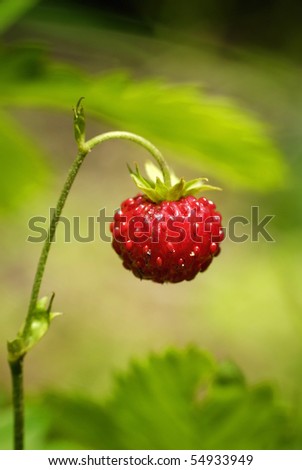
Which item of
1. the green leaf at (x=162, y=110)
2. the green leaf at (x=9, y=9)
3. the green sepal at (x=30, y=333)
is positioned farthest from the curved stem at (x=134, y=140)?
the green leaf at (x=9, y=9)

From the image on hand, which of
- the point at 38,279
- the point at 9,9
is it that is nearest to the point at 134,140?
the point at 38,279

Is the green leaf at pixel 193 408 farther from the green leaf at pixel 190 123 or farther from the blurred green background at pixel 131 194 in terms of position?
the green leaf at pixel 190 123

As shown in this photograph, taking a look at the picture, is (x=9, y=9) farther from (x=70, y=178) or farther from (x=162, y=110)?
(x=70, y=178)

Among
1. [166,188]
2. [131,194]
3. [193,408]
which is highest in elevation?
[131,194]

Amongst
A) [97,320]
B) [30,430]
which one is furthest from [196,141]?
[97,320]

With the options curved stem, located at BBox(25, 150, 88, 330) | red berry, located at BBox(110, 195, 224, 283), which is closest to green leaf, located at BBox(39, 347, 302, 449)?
red berry, located at BBox(110, 195, 224, 283)

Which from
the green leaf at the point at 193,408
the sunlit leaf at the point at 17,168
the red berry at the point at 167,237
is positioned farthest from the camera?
the sunlit leaf at the point at 17,168
